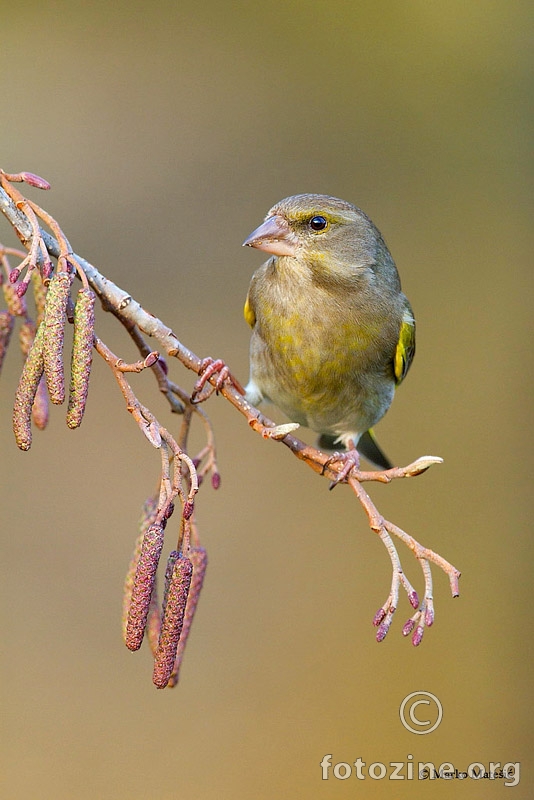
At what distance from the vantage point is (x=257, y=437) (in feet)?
12.2

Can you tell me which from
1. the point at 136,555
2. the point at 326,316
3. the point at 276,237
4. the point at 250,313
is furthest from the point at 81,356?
the point at 250,313

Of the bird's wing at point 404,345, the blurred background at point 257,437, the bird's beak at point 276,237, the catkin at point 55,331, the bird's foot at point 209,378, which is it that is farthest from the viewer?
the blurred background at point 257,437

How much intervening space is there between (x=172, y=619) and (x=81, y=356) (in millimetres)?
374

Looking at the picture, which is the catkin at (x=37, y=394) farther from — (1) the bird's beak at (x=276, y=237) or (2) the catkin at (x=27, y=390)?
(1) the bird's beak at (x=276, y=237)

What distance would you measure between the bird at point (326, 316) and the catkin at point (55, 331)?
2.41 ft

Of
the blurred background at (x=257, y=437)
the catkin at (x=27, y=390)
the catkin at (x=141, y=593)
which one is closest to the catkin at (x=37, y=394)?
the catkin at (x=27, y=390)

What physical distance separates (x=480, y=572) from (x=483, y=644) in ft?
1.14

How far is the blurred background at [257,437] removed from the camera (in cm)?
346

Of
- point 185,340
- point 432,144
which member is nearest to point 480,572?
point 185,340

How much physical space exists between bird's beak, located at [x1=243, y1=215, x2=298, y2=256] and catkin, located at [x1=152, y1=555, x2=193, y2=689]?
88 centimetres

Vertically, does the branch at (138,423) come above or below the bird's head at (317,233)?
below

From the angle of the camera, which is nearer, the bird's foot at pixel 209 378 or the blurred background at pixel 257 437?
the bird's foot at pixel 209 378

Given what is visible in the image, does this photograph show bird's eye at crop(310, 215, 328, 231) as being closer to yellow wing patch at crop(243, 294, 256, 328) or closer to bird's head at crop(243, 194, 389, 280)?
bird's head at crop(243, 194, 389, 280)

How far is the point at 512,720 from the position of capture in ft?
13.3
